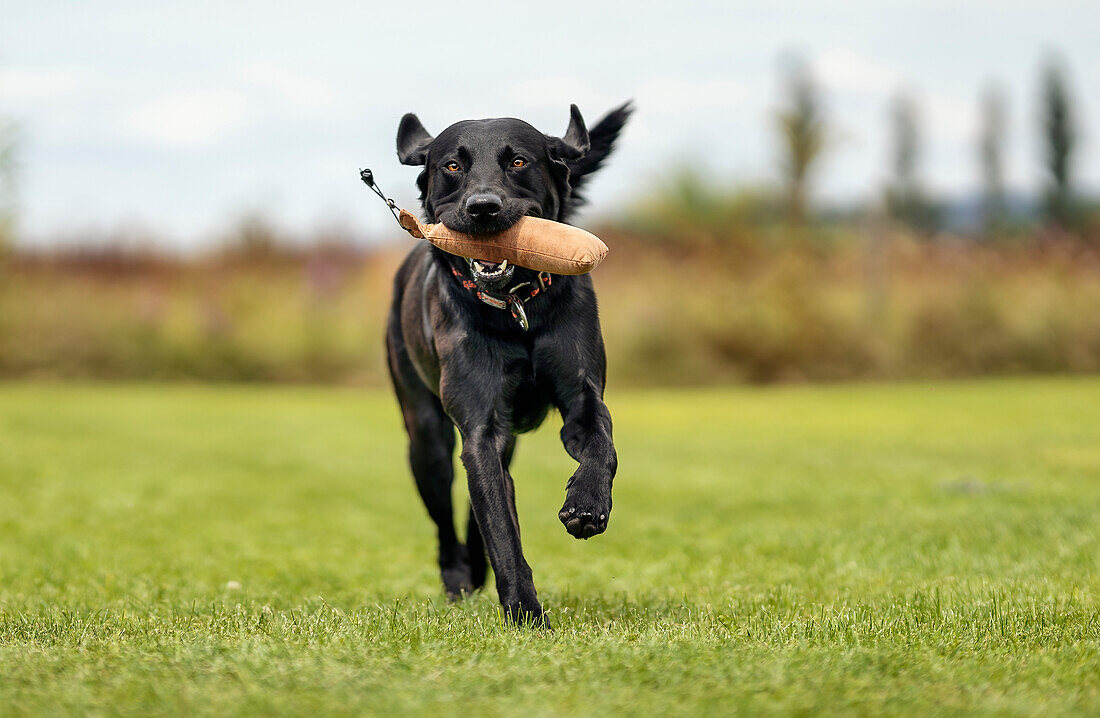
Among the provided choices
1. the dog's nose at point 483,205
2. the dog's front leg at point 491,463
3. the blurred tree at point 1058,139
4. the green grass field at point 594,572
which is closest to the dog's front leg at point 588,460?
the dog's front leg at point 491,463

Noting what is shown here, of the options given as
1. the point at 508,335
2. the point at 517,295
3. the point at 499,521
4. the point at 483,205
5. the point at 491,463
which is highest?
the point at 483,205

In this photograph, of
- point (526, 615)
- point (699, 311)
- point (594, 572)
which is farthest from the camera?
point (699, 311)

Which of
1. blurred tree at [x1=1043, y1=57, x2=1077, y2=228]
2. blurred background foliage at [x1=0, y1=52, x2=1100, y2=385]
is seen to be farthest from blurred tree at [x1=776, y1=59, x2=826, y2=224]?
blurred tree at [x1=1043, y1=57, x2=1077, y2=228]

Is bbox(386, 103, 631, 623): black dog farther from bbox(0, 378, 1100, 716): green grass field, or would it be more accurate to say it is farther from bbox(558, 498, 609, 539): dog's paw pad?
bbox(0, 378, 1100, 716): green grass field

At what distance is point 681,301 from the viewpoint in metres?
19.4

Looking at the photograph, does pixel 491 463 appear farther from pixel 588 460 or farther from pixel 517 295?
pixel 517 295

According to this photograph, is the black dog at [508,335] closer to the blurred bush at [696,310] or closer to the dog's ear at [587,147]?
the dog's ear at [587,147]

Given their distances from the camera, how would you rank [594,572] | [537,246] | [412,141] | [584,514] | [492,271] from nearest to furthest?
[584,514] < [537,246] < [492,271] < [412,141] < [594,572]

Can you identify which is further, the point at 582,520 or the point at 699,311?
the point at 699,311

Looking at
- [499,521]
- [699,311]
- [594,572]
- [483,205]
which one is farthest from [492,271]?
[699,311]

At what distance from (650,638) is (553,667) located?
0.51 metres

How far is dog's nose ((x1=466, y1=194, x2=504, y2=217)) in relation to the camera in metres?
3.93

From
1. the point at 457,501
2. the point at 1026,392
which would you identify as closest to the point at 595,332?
the point at 457,501

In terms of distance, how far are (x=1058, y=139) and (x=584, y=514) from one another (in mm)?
41738
